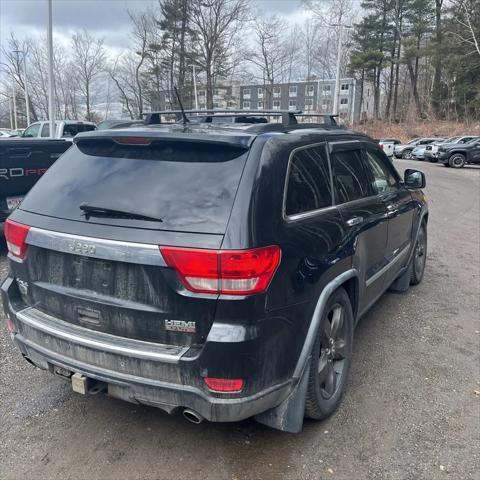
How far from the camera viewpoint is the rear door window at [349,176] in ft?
11.0

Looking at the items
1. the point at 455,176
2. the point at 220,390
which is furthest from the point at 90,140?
the point at 455,176

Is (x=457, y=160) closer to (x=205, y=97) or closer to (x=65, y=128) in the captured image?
(x=65, y=128)

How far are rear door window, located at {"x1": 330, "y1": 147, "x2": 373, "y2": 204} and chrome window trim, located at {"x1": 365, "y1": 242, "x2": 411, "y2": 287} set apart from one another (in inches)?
26.1

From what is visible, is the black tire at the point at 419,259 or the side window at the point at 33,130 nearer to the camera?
the black tire at the point at 419,259

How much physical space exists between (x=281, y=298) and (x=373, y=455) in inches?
45.7

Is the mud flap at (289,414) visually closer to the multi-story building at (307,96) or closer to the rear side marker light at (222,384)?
the rear side marker light at (222,384)

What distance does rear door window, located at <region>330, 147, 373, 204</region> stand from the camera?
11.0 ft

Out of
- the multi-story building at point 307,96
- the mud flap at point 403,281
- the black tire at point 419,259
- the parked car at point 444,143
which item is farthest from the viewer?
the multi-story building at point 307,96

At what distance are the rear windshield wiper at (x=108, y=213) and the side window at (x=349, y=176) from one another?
1.41 meters

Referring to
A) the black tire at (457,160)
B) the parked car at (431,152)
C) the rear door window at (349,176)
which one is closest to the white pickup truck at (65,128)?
the rear door window at (349,176)

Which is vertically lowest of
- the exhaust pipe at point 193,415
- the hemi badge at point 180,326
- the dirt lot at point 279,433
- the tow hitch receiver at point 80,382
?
the dirt lot at point 279,433

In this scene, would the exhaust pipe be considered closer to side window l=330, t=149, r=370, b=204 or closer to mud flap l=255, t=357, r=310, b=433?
mud flap l=255, t=357, r=310, b=433

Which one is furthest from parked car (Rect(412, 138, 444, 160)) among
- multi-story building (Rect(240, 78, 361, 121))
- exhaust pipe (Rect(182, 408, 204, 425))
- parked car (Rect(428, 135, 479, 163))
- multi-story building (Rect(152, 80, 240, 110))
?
exhaust pipe (Rect(182, 408, 204, 425))

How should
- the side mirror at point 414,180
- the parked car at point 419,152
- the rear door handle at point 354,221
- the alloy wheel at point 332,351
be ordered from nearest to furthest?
the alloy wheel at point 332,351
the rear door handle at point 354,221
the side mirror at point 414,180
the parked car at point 419,152
